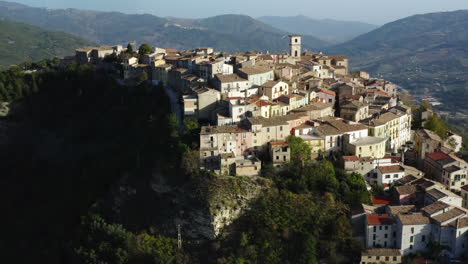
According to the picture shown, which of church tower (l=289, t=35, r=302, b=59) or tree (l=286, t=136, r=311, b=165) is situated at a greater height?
church tower (l=289, t=35, r=302, b=59)

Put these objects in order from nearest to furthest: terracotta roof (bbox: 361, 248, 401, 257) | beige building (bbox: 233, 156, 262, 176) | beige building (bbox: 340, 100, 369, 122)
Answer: terracotta roof (bbox: 361, 248, 401, 257), beige building (bbox: 233, 156, 262, 176), beige building (bbox: 340, 100, 369, 122)

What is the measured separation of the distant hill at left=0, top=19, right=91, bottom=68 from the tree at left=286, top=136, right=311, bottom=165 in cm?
12435

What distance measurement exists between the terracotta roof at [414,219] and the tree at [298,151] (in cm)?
872

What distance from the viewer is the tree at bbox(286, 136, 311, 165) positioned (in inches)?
1476

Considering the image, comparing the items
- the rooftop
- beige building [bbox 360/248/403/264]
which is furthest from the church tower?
beige building [bbox 360/248/403/264]

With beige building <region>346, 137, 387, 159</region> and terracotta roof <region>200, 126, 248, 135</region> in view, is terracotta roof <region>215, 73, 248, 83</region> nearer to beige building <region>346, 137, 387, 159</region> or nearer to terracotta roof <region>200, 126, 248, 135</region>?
terracotta roof <region>200, 126, 248, 135</region>

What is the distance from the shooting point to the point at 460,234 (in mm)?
30922

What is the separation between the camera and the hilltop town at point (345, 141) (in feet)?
105

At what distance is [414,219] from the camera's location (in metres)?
31.6

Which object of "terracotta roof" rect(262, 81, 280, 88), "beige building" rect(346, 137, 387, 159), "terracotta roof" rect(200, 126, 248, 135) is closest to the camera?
"terracotta roof" rect(200, 126, 248, 135)

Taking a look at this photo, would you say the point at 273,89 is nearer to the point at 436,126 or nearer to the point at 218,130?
the point at 218,130

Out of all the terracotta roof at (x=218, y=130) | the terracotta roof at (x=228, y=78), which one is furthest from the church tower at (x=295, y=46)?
the terracotta roof at (x=218, y=130)

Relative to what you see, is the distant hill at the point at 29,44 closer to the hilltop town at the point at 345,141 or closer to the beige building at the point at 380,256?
the hilltop town at the point at 345,141

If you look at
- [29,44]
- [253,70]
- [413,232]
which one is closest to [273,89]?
[253,70]
